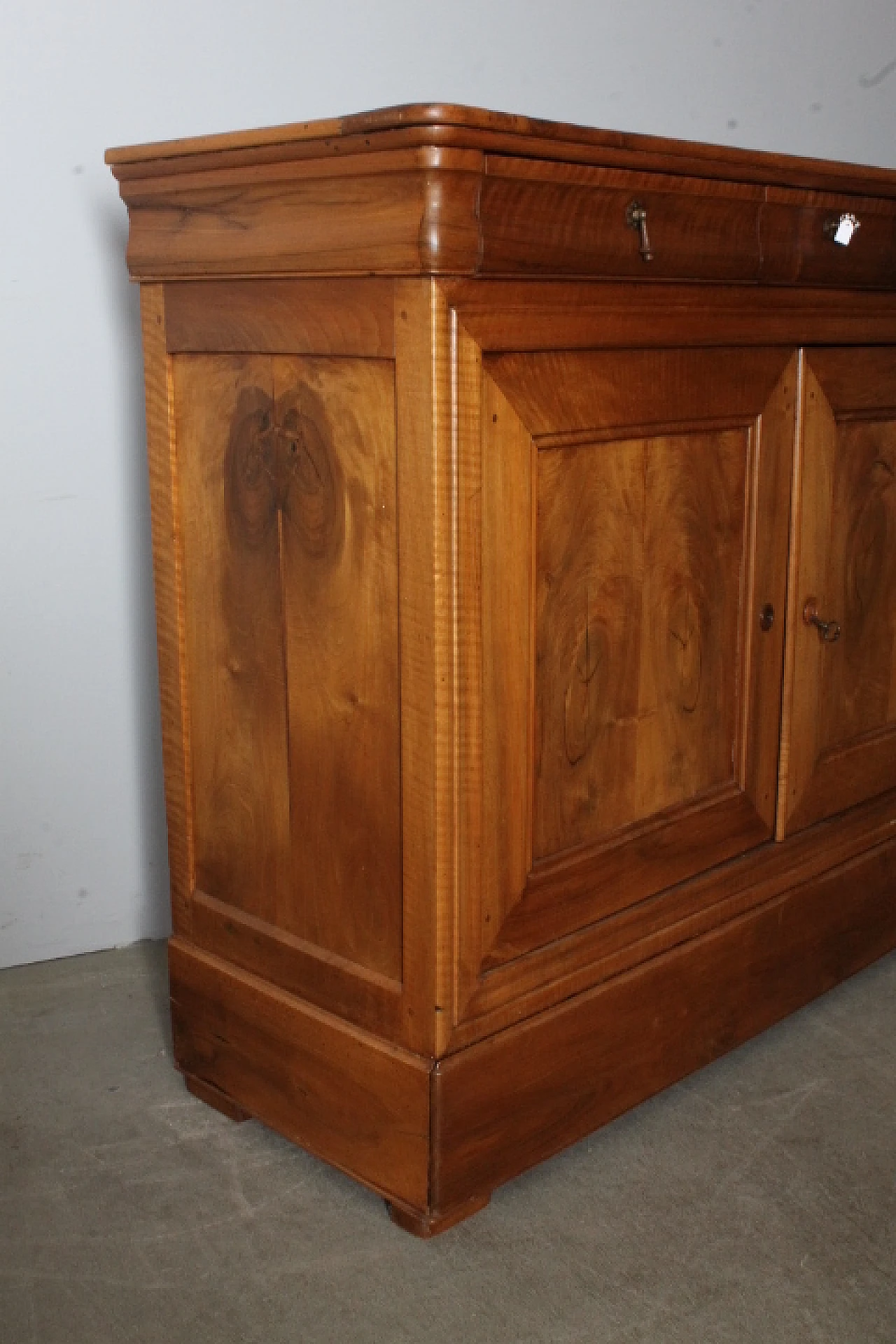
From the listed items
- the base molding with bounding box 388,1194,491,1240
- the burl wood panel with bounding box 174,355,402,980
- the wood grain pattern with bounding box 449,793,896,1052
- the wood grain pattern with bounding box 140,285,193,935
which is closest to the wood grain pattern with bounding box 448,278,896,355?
the burl wood panel with bounding box 174,355,402,980

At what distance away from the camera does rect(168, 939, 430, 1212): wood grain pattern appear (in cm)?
165

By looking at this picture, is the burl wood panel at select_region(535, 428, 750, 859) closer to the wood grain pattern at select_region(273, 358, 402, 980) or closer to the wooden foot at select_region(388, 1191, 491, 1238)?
the wood grain pattern at select_region(273, 358, 402, 980)

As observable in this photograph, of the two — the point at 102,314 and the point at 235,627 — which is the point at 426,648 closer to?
the point at 235,627

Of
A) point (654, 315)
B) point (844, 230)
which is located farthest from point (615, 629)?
point (844, 230)

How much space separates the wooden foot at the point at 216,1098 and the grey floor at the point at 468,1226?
0.01 meters

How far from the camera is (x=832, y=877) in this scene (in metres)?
2.19

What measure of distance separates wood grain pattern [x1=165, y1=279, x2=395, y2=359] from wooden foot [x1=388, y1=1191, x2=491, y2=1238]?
94cm

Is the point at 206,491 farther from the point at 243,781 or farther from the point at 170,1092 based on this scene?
the point at 170,1092

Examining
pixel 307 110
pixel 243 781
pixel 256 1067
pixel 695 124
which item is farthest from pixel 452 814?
pixel 695 124

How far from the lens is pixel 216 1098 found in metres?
1.93

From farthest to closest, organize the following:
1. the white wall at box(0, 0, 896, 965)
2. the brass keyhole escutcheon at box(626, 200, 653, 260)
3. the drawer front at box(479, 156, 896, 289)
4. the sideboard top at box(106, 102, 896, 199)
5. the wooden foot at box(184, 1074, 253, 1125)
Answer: the white wall at box(0, 0, 896, 965)
the wooden foot at box(184, 1074, 253, 1125)
the brass keyhole escutcheon at box(626, 200, 653, 260)
the drawer front at box(479, 156, 896, 289)
the sideboard top at box(106, 102, 896, 199)

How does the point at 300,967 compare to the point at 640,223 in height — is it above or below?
below

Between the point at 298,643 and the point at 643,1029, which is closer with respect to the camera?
the point at 298,643

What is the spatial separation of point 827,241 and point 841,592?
1.62 feet
